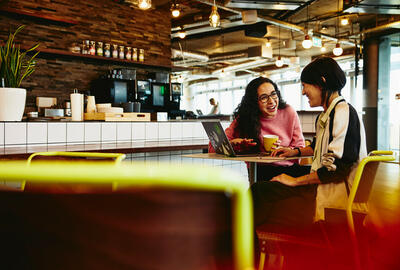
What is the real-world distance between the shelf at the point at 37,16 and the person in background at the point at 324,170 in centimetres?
511

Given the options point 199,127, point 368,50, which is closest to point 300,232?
point 199,127

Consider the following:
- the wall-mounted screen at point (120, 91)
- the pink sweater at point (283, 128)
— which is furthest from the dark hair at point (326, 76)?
the wall-mounted screen at point (120, 91)

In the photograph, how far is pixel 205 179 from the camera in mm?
410

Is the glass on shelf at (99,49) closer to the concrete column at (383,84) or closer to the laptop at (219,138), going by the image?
the laptop at (219,138)

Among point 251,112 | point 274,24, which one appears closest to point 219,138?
point 251,112

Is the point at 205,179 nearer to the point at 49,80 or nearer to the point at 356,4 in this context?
the point at 49,80

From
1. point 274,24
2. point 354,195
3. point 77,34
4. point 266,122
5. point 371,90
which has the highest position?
point 274,24

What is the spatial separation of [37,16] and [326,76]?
17.2 feet

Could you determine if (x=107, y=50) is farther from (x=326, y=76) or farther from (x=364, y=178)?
(x=364, y=178)

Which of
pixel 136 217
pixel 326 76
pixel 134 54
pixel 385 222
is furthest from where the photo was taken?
pixel 134 54

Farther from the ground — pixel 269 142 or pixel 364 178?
pixel 269 142

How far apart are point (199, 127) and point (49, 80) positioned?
3.16 metres

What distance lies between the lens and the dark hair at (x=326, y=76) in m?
1.97

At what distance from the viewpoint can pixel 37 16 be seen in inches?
227
